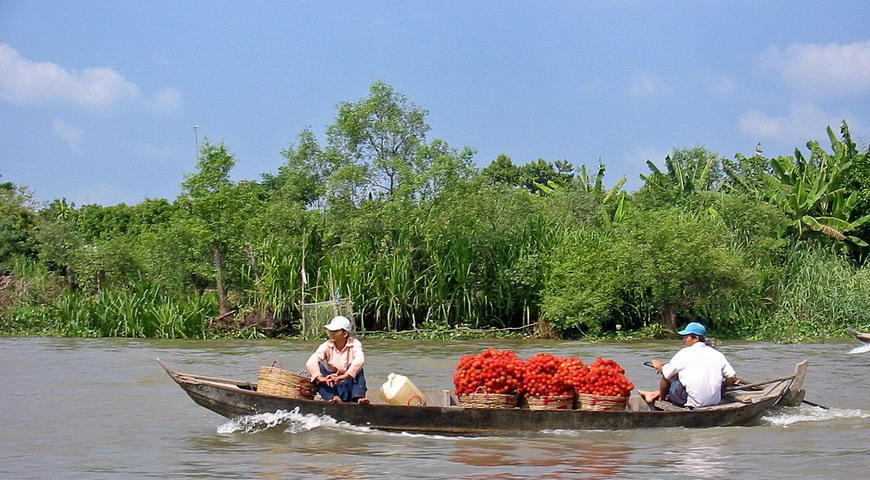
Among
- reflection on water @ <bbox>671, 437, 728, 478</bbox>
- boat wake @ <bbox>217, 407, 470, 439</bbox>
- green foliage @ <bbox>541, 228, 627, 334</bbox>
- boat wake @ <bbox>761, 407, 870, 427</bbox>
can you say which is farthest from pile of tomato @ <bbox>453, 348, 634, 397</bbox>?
green foliage @ <bbox>541, 228, 627, 334</bbox>

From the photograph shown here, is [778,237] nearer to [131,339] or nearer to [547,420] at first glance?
[131,339]

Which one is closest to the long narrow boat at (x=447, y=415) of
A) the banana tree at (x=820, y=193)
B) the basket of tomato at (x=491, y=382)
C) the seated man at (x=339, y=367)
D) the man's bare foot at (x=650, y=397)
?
the basket of tomato at (x=491, y=382)

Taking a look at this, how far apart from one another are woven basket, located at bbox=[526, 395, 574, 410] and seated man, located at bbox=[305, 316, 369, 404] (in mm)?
1663

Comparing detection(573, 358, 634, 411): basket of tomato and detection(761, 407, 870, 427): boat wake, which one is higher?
detection(573, 358, 634, 411): basket of tomato

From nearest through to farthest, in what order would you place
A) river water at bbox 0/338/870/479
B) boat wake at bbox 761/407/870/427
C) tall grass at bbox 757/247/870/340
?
1. river water at bbox 0/338/870/479
2. boat wake at bbox 761/407/870/427
3. tall grass at bbox 757/247/870/340

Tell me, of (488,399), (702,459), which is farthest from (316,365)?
(702,459)

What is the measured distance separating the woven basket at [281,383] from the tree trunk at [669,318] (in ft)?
46.0

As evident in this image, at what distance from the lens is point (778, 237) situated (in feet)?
82.4

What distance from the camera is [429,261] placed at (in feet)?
77.0

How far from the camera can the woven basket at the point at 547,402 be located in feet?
32.0

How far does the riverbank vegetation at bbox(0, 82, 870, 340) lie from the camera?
22031mm

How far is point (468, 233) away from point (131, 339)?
7.98m

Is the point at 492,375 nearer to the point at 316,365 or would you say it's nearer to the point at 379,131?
the point at 316,365

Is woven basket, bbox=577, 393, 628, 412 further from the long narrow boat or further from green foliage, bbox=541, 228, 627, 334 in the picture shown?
green foliage, bbox=541, 228, 627, 334
